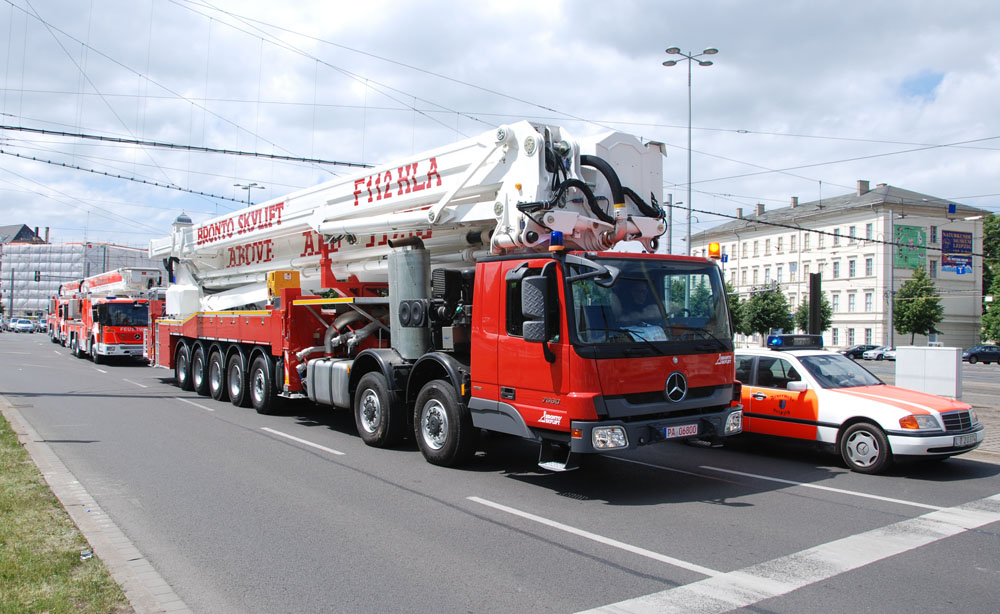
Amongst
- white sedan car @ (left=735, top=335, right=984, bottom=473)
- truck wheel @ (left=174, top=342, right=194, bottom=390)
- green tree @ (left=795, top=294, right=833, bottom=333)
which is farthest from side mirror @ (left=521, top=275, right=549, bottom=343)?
green tree @ (left=795, top=294, right=833, bottom=333)

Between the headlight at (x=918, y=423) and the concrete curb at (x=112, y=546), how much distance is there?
7.59 m

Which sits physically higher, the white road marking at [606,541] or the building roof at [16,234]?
the building roof at [16,234]

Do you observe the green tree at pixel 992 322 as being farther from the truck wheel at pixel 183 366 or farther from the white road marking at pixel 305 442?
the white road marking at pixel 305 442

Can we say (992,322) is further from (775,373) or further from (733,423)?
(733,423)

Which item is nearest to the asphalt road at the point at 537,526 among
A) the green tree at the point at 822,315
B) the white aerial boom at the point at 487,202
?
the white aerial boom at the point at 487,202

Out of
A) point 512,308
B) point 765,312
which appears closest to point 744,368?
point 512,308

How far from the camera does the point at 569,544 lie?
5.91 m

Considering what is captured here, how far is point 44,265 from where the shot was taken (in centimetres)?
11238

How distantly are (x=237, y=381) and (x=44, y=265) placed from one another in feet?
384

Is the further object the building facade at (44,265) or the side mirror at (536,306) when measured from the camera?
the building facade at (44,265)

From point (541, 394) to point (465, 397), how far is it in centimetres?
127

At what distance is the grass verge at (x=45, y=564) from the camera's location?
4.41 m

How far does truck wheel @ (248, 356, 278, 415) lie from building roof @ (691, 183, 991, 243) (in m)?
49.9

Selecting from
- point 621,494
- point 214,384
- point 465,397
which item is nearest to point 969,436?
point 621,494
